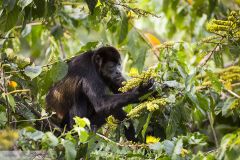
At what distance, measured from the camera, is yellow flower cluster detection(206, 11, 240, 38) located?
18.4ft

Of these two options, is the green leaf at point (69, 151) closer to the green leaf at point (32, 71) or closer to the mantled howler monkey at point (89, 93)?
the green leaf at point (32, 71)

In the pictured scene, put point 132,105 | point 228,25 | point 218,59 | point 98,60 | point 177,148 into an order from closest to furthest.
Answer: point 177,148 → point 228,25 → point 218,59 → point 132,105 → point 98,60

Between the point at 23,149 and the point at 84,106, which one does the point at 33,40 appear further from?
the point at 23,149

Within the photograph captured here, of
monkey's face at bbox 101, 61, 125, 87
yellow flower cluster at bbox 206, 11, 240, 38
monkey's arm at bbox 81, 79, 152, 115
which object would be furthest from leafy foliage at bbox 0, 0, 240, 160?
monkey's face at bbox 101, 61, 125, 87

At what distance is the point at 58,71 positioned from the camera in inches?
221

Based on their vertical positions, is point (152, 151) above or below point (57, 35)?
below

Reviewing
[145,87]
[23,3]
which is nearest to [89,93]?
[145,87]

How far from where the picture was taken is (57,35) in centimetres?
895

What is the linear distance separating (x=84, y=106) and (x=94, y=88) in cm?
30

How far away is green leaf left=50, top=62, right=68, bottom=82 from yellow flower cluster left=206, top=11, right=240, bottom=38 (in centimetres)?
138

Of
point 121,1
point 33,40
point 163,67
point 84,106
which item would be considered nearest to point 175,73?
point 163,67

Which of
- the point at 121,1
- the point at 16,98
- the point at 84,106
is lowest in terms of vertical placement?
the point at 84,106

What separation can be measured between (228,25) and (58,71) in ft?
5.51

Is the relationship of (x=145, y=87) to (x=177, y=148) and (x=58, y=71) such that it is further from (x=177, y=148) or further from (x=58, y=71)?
(x=177, y=148)
